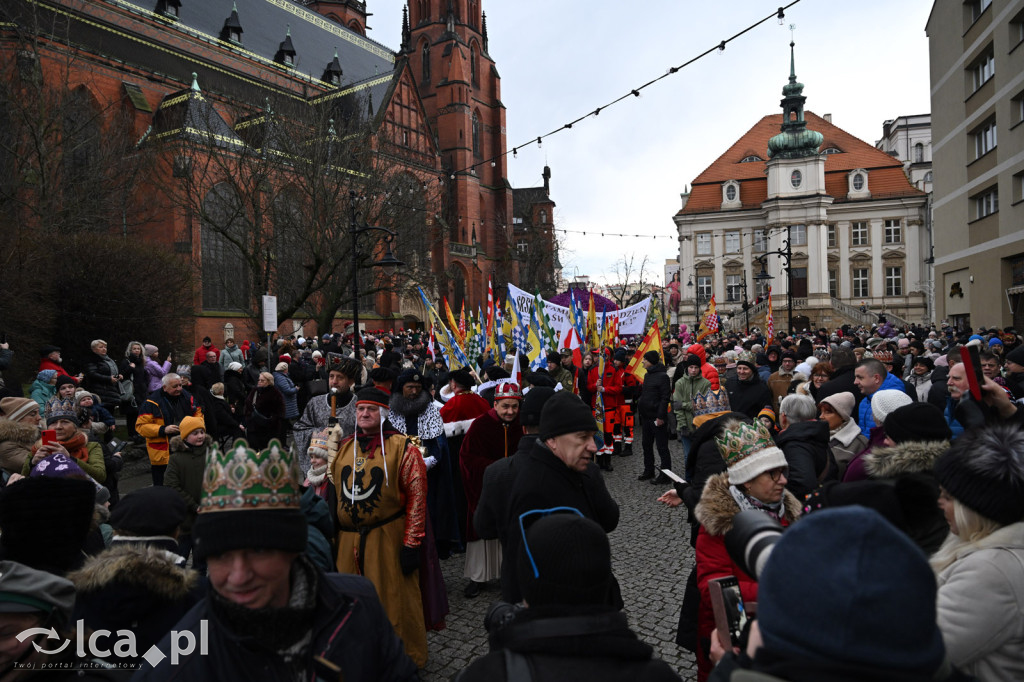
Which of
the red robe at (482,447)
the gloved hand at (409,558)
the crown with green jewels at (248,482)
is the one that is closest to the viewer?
the crown with green jewels at (248,482)

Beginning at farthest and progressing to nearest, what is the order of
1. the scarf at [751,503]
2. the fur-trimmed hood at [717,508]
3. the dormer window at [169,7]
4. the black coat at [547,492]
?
the dormer window at [169,7]
the black coat at [547,492]
the scarf at [751,503]
the fur-trimmed hood at [717,508]

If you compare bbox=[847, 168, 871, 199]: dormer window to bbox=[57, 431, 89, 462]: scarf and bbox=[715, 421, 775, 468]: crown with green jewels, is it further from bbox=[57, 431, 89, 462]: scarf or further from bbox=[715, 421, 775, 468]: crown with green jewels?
bbox=[57, 431, 89, 462]: scarf

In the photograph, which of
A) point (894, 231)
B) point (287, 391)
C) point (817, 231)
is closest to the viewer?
point (287, 391)

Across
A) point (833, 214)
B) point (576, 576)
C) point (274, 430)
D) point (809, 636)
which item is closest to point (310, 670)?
point (576, 576)

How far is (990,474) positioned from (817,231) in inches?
2289

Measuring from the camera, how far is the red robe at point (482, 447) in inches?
227

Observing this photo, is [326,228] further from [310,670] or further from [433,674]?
[310,670]

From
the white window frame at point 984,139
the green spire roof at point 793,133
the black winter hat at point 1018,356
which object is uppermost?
the green spire roof at point 793,133

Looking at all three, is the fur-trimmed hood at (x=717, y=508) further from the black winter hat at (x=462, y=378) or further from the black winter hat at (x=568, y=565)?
the black winter hat at (x=462, y=378)

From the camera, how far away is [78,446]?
5.66 meters

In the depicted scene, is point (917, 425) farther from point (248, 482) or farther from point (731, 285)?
point (731, 285)

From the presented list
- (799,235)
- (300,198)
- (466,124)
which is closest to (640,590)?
(300,198)

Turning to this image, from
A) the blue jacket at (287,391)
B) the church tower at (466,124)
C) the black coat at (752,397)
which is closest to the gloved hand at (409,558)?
the black coat at (752,397)

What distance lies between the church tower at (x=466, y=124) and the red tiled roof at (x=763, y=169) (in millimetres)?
18401
